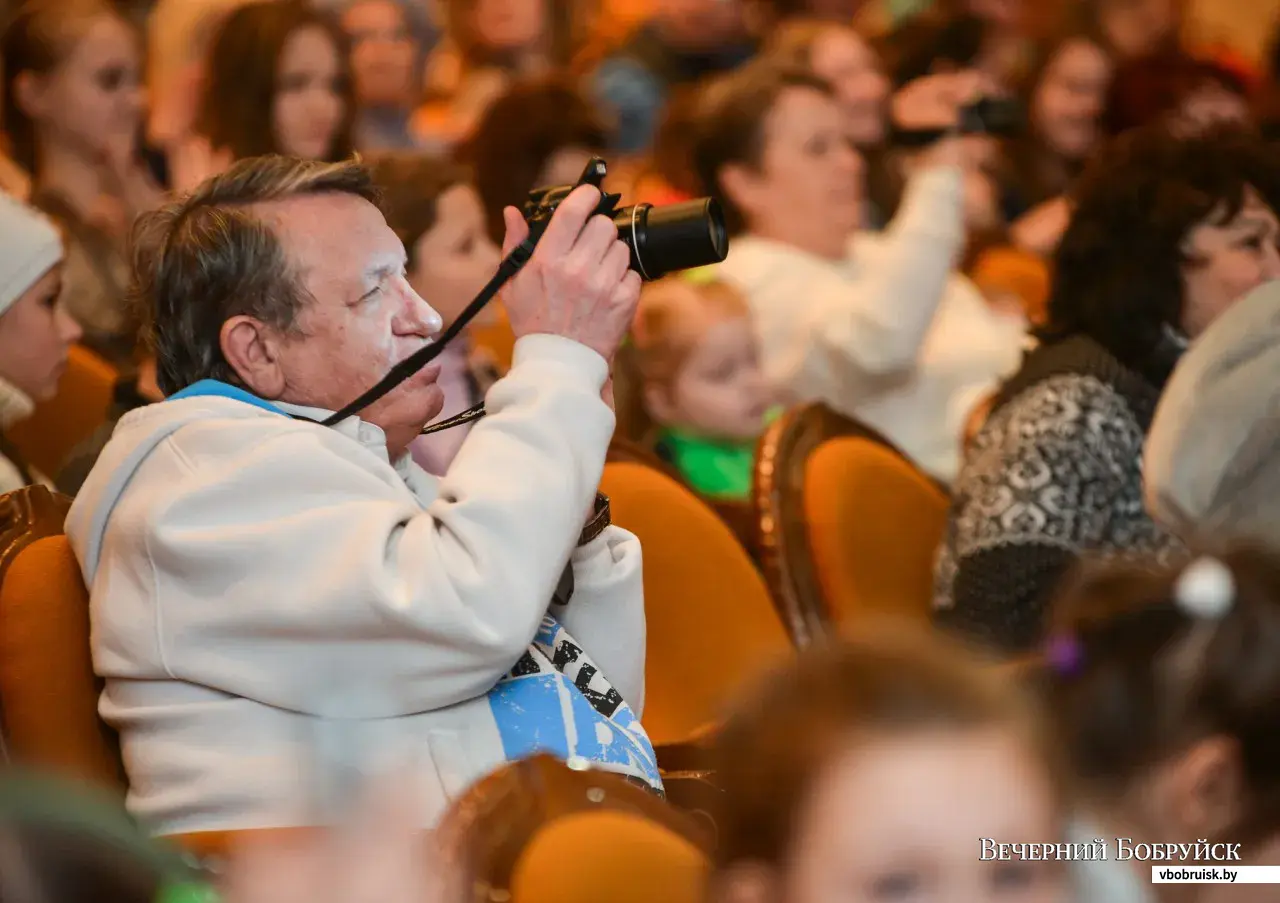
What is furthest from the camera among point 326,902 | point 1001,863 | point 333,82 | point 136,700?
Result: point 333,82

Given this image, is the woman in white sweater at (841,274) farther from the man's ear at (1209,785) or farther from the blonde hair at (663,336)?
the man's ear at (1209,785)

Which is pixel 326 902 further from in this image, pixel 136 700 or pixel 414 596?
pixel 136 700

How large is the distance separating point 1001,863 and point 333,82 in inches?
114

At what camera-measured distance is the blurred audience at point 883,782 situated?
0.98 m

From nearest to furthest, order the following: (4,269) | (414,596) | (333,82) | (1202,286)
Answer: (414,596) < (4,269) < (1202,286) < (333,82)

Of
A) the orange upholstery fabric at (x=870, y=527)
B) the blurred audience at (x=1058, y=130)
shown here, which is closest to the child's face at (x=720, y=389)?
the orange upholstery fabric at (x=870, y=527)

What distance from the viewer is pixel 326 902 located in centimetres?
81

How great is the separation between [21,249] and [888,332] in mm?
1665

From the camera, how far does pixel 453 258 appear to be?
8.73 ft

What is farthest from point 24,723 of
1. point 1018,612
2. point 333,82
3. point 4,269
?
point 333,82

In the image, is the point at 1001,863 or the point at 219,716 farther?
the point at 219,716

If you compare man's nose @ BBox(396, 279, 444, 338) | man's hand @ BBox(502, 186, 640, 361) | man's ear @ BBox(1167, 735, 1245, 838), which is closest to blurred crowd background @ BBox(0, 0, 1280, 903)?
man's ear @ BBox(1167, 735, 1245, 838)

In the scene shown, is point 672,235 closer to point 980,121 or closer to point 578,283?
point 578,283

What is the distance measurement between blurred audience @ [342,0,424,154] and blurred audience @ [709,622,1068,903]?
3502 mm
